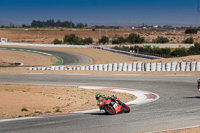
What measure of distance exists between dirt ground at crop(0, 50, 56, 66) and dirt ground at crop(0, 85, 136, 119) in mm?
26328

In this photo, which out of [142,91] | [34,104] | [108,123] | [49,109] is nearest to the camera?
[108,123]

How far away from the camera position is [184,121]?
38.0ft

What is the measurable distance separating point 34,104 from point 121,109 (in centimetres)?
596

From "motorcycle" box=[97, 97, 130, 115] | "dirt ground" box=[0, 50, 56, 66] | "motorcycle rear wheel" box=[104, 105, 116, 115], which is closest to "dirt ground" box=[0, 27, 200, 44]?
"dirt ground" box=[0, 50, 56, 66]

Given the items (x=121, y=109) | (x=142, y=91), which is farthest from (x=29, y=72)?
(x=121, y=109)

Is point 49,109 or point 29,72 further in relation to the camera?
point 29,72

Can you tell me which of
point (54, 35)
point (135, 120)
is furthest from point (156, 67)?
point (54, 35)

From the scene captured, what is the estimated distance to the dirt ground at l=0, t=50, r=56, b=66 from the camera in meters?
49.3

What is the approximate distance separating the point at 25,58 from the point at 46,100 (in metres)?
37.0

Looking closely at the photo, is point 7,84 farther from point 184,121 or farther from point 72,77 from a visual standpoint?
point 184,121

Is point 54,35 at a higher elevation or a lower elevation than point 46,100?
higher

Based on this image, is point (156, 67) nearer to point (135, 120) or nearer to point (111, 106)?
point (111, 106)

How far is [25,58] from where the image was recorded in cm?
5431

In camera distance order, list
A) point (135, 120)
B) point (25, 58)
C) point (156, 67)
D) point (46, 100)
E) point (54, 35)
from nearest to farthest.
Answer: point (135, 120)
point (46, 100)
point (156, 67)
point (25, 58)
point (54, 35)
